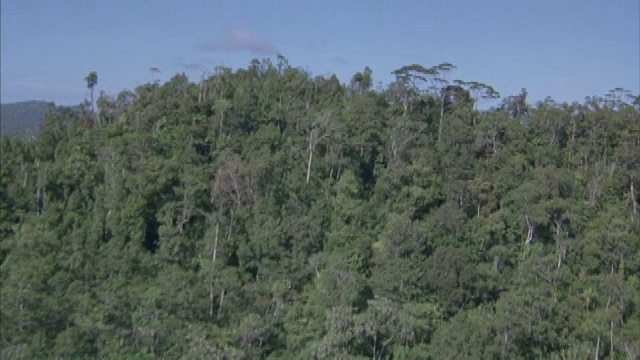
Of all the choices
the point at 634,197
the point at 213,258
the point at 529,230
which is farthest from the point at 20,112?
the point at 634,197

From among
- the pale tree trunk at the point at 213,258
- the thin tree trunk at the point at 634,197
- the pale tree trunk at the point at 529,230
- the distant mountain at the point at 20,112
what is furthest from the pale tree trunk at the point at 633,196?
the distant mountain at the point at 20,112

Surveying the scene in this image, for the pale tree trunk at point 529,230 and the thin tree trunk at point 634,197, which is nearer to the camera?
the pale tree trunk at point 529,230

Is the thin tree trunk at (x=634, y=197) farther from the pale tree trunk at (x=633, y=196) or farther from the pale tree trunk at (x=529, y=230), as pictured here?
the pale tree trunk at (x=529, y=230)

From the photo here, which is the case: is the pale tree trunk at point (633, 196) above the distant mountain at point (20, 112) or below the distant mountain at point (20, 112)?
below

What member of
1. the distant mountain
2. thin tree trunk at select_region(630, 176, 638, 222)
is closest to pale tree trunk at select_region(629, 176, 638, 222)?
thin tree trunk at select_region(630, 176, 638, 222)

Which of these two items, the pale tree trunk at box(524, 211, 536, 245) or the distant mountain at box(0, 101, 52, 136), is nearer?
the pale tree trunk at box(524, 211, 536, 245)

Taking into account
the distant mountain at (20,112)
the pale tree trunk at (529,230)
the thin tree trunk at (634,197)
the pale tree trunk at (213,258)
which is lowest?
the pale tree trunk at (213,258)

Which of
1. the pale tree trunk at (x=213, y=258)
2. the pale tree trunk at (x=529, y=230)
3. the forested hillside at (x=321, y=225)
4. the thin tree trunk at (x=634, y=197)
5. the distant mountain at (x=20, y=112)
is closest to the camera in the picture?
the forested hillside at (x=321, y=225)

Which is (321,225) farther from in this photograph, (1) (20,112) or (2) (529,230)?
(1) (20,112)

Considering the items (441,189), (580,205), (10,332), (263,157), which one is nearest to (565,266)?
(580,205)

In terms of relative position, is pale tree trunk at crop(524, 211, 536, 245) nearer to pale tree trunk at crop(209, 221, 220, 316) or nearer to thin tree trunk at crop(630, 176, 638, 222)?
thin tree trunk at crop(630, 176, 638, 222)
